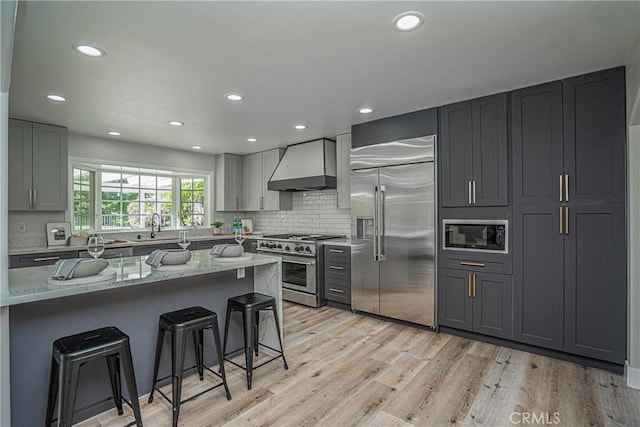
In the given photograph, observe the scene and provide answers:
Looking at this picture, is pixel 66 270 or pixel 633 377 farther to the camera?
pixel 633 377

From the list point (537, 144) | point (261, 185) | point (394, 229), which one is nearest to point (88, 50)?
point (394, 229)

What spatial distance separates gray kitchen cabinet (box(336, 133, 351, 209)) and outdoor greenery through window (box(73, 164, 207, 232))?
9.40ft

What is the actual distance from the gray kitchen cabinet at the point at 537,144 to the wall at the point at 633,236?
0.44 m

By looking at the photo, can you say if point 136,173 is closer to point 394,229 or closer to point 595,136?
point 394,229

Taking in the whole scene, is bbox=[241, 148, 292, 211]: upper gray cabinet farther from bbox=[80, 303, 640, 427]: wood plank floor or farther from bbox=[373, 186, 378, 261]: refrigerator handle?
bbox=[80, 303, 640, 427]: wood plank floor

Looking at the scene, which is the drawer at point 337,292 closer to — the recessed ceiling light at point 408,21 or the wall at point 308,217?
the wall at point 308,217

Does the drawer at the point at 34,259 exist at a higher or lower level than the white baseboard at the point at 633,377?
higher

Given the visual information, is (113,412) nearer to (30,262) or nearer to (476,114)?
(30,262)

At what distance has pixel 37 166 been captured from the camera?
399cm

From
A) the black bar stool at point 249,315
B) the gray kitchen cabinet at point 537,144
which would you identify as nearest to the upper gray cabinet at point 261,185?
the black bar stool at point 249,315

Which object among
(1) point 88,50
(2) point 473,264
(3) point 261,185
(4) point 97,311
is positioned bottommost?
(4) point 97,311

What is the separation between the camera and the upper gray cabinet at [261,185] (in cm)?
570

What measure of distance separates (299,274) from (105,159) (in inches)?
129

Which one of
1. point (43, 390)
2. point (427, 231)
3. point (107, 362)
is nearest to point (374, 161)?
point (427, 231)
